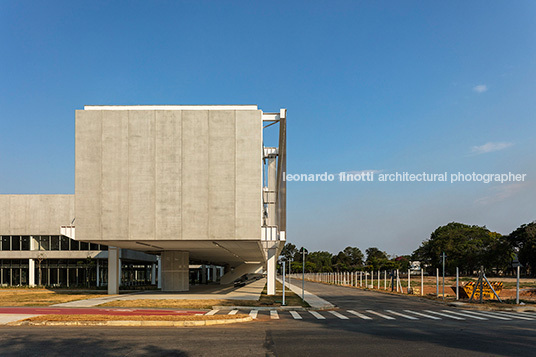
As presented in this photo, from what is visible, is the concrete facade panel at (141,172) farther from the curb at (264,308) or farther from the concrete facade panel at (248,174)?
the curb at (264,308)

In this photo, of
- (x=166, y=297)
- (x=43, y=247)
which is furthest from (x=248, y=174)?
(x=43, y=247)

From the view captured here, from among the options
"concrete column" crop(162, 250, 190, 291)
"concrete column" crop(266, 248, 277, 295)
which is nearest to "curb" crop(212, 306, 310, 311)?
"concrete column" crop(266, 248, 277, 295)

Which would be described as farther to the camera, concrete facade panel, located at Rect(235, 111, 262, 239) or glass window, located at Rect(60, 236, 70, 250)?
glass window, located at Rect(60, 236, 70, 250)

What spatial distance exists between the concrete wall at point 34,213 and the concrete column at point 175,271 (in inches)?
871

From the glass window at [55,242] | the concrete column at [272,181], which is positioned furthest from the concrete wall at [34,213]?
the concrete column at [272,181]

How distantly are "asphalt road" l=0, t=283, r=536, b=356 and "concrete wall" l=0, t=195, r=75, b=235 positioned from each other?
1902 inches

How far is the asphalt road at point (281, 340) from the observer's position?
39.8 feet

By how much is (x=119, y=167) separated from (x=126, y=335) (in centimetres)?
2200

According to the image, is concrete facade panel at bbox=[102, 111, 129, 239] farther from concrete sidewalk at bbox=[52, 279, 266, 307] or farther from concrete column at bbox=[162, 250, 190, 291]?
concrete column at bbox=[162, 250, 190, 291]

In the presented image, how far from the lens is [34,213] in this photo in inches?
2415

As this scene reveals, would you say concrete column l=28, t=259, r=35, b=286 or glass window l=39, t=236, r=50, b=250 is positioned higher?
glass window l=39, t=236, r=50, b=250

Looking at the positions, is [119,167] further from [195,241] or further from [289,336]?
[289,336]

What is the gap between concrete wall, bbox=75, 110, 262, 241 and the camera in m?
34.8

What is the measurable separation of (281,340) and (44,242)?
55.8 metres
